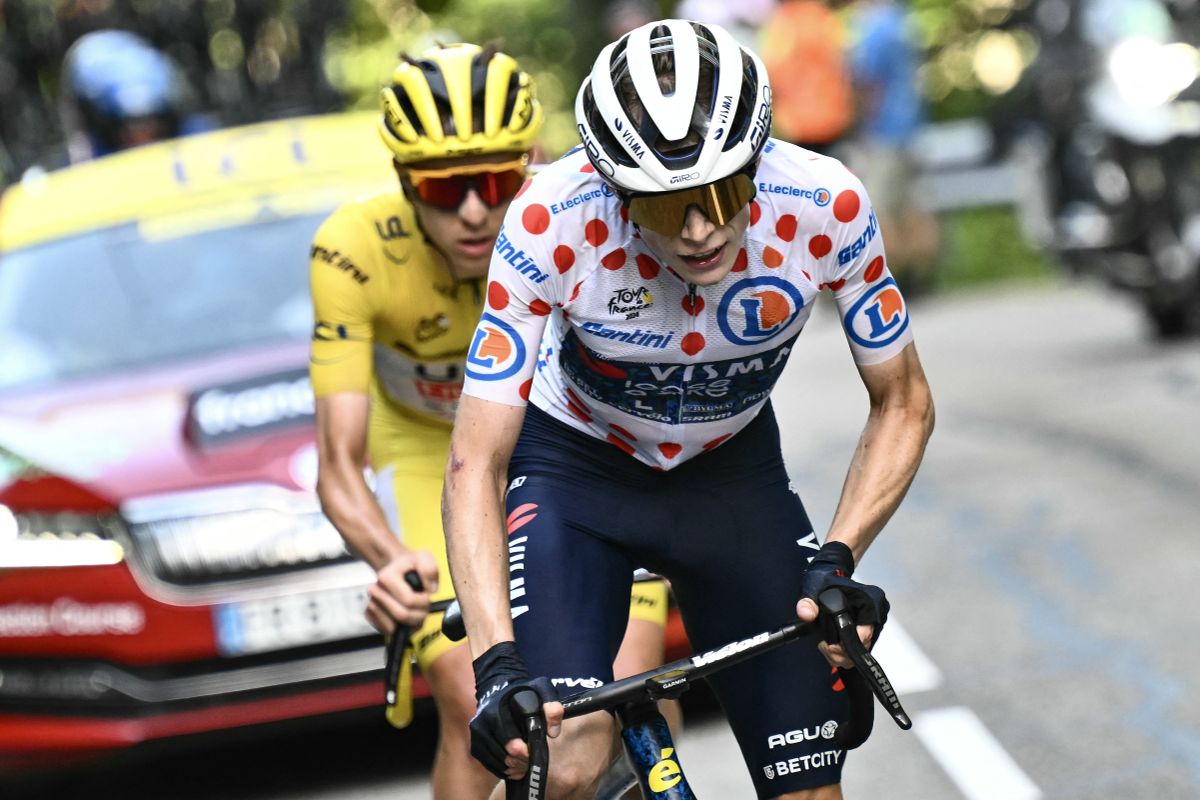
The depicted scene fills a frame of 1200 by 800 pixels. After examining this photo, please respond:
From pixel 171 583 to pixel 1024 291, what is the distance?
39.8ft

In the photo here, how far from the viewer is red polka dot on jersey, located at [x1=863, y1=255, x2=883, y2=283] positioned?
4234mm

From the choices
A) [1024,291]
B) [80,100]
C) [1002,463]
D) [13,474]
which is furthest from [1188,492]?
[1024,291]

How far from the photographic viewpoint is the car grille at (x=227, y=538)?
6301 millimetres

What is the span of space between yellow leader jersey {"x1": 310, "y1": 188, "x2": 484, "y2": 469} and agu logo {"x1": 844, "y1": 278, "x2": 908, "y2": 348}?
1373mm

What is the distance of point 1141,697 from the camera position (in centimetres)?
695

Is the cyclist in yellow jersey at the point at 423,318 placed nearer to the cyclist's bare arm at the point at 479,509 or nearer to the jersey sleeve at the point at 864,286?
the cyclist's bare arm at the point at 479,509

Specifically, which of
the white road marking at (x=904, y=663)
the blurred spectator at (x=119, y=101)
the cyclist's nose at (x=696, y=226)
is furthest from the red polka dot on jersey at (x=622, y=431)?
the blurred spectator at (x=119, y=101)

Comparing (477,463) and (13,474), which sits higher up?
(477,463)

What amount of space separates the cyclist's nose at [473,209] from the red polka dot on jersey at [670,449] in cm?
86

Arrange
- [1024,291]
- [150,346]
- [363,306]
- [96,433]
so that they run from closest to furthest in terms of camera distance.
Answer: [363,306], [96,433], [150,346], [1024,291]

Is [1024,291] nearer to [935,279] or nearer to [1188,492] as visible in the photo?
[935,279]

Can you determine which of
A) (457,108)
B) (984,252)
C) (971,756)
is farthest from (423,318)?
(984,252)

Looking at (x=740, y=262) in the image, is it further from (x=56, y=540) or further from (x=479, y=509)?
(x=56, y=540)

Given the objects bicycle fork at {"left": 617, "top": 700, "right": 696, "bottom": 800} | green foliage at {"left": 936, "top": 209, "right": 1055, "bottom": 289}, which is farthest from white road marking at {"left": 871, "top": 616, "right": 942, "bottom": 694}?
green foliage at {"left": 936, "top": 209, "right": 1055, "bottom": 289}
